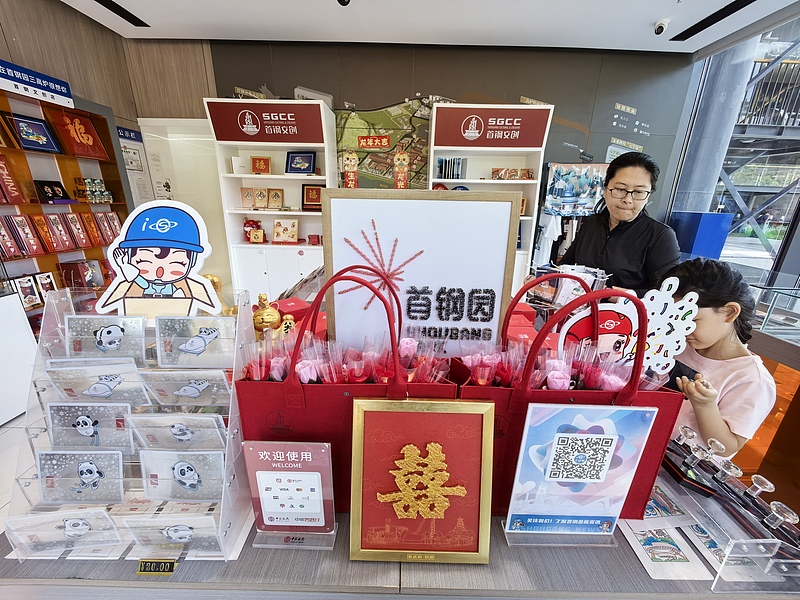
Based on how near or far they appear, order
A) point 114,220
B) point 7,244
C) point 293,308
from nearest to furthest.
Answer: point 293,308
point 7,244
point 114,220

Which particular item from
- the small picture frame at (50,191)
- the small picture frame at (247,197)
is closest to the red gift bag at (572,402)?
the small picture frame at (50,191)

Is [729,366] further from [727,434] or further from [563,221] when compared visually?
[563,221]

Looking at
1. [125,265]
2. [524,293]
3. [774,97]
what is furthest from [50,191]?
[774,97]

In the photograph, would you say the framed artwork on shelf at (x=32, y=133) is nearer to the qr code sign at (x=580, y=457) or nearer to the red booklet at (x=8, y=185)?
the red booklet at (x=8, y=185)

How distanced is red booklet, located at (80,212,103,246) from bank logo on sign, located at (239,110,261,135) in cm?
174

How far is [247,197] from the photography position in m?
4.04

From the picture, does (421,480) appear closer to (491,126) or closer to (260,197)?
(491,126)

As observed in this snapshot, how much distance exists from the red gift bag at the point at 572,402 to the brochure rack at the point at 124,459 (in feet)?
1.79

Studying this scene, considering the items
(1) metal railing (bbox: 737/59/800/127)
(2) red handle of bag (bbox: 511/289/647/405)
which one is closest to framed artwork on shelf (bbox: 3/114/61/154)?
(2) red handle of bag (bbox: 511/289/647/405)

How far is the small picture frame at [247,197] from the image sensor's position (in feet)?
13.2

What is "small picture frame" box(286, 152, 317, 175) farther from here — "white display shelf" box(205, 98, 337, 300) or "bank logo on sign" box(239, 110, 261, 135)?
"bank logo on sign" box(239, 110, 261, 135)

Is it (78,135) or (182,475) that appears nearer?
(182,475)

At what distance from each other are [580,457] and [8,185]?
4.08 m

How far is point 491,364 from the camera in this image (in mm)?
741
